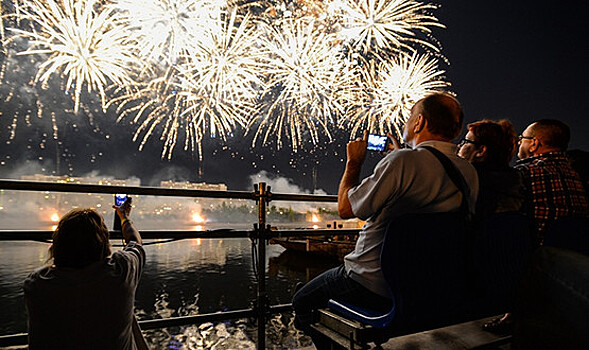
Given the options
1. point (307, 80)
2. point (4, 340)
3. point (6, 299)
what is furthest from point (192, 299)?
point (4, 340)

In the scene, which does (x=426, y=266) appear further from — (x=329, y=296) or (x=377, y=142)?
(x=377, y=142)

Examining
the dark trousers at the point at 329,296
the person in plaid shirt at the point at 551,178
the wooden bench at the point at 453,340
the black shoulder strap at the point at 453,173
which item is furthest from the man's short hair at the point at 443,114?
the wooden bench at the point at 453,340

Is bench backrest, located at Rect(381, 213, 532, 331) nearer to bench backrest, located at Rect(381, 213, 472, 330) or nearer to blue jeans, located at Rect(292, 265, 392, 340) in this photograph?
bench backrest, located at Rect(381, 213, 472, 330)

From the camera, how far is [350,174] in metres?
1.45

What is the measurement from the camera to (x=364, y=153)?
5.10ft

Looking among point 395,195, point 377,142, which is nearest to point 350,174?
point 395,195

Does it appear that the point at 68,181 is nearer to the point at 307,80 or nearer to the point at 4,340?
the point at 4,340

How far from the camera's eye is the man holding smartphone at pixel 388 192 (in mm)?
1203

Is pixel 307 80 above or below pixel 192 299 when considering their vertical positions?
above

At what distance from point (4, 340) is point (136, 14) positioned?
629 cm

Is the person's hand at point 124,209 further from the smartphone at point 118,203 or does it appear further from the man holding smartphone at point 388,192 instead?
the man holding smartphone at point 388,192

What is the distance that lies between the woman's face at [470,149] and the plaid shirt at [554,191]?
0.28 m

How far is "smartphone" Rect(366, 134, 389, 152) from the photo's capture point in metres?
1.70

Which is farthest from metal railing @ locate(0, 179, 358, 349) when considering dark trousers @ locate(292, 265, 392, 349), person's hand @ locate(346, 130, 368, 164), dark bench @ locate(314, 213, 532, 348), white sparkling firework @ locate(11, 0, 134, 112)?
white sparkling firework @ locate(11, 0, 134, 112)
